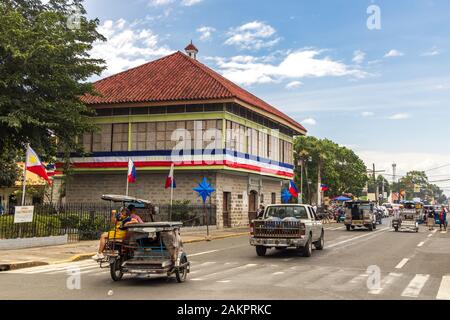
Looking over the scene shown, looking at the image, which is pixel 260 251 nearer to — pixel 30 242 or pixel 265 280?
pixel 265 280

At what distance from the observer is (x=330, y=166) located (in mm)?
79062

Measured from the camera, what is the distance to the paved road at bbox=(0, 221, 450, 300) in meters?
9.62

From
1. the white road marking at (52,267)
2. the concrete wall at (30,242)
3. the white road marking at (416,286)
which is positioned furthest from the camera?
the concrete wall at (30,242)

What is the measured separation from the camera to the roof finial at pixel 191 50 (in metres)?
43.2

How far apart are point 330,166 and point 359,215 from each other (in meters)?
44.1

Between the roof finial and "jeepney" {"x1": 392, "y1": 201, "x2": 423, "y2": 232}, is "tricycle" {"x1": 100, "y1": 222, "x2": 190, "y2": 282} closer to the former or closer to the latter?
"jeepney" {"x1": 392, "y1": 201, "x2": 423, "y2": 232}

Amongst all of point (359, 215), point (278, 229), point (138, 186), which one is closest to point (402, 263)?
point (278, 229)

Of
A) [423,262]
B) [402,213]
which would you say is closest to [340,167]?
[402,213]

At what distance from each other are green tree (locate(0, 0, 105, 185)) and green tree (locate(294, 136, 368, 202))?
137 ft

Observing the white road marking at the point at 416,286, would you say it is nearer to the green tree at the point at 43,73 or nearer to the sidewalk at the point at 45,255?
the sidewalk at the point at 45,255

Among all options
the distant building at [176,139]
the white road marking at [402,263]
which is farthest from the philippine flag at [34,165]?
the distant building at [176,139]

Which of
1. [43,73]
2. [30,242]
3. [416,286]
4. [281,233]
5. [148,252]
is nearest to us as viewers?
[416,286]

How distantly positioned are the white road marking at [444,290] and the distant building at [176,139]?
2151 centimetres

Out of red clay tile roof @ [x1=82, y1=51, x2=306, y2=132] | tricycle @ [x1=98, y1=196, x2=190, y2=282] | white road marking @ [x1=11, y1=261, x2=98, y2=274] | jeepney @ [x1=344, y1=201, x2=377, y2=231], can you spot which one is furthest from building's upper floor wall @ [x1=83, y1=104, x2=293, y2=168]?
tricycle @ [x1=98, y1=196, x2=190, y2=282]
